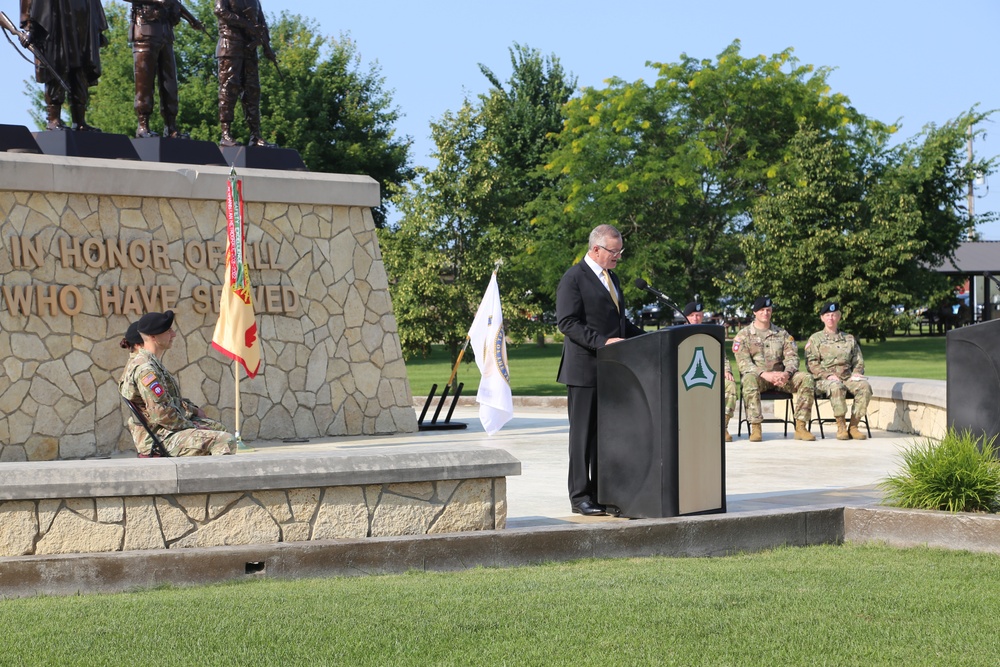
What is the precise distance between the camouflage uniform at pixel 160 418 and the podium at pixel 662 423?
247 centimetres

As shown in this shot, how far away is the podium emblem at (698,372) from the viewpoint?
747 cm

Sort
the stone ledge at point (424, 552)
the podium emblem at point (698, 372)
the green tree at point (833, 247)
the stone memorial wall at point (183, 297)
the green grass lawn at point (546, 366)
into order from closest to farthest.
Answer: the stone ledge at point (424, 552) < the podium emblem at point (698, 372) < the stone memorial wall at point (183, 297) < the green grass lawn at point (546, 366) < the green tree at point (833, 247)

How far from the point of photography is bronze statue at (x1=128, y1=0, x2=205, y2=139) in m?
14.0

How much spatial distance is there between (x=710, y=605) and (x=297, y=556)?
217 centimetres

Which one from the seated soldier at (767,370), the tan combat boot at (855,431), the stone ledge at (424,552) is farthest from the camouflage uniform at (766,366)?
the stone ledge at (424,552)

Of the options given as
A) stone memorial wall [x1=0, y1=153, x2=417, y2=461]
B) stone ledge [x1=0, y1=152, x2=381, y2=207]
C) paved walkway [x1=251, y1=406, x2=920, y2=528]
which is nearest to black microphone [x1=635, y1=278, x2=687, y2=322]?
paved walkway [x1=251, y1=406, x2=920, y2=528]

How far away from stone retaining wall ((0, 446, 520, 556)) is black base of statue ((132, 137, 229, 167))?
799cm

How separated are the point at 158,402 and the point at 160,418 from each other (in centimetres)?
11

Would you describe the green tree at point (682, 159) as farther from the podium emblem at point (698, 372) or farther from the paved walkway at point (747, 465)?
the podium emblem at point (698, 372)

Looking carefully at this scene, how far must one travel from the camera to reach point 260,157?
1471 centimetres

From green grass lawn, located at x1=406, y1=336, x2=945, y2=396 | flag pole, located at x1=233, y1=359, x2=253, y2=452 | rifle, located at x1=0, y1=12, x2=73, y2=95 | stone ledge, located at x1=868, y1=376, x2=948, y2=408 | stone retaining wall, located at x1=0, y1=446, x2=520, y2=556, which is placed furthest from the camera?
green grass lawn, located at x1=406, y1=336, x2=945, y2=396

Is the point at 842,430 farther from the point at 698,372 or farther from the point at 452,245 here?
the point at 452,245

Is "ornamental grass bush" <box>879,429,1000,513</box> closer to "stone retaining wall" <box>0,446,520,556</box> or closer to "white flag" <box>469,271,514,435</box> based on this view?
"stone retaining wall" <box>0,446,520,556</box>

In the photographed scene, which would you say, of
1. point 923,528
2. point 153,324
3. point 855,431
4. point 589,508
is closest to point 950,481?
point 923,528
